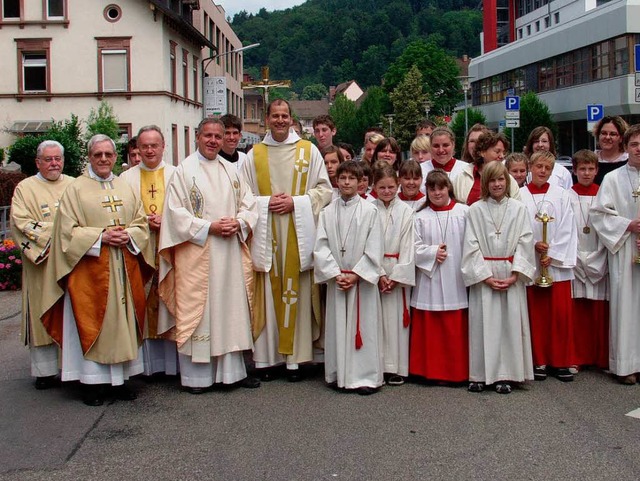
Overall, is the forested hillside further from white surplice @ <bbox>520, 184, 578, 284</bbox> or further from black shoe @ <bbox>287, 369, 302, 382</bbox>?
black shoe @ <bbox>287, 369, 302, 382</bbox>

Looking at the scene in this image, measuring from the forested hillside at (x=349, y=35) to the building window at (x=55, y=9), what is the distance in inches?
4866

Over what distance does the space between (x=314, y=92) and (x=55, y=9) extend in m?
145

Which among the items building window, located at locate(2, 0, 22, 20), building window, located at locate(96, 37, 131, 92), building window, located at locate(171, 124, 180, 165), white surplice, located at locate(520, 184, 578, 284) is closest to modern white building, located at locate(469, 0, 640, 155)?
building window, located at locate(171, 124, 180, 165)

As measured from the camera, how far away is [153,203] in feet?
23.9

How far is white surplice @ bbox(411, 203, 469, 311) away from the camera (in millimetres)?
6875

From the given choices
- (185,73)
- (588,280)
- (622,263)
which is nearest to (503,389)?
(588,280)

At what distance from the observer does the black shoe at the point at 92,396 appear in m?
6.48

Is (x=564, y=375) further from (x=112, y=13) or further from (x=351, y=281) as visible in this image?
(x=112, y=13)

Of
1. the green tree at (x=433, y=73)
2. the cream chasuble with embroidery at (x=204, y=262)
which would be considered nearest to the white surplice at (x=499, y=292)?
the cream chasuble with embroidery at (x=204, y=262)

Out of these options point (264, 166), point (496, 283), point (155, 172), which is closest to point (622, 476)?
point (496, 283)

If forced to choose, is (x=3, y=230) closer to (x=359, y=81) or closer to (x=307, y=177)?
(x=307, y=177)

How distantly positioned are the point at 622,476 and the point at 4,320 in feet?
27.3

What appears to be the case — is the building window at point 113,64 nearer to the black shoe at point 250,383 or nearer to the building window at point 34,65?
the building window at point 34,65

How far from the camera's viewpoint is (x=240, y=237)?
7.00 metres
